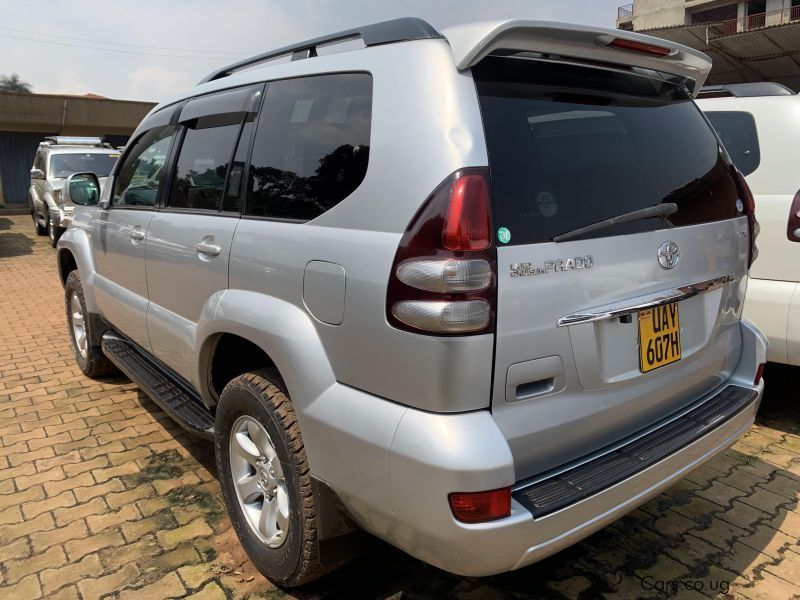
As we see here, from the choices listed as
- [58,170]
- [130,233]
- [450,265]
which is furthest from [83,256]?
[58,170]

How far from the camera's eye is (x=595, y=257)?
1.92m

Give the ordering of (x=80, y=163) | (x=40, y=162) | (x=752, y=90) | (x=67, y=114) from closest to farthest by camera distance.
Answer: (x=752, y=90) → (x=80, y=163) → (x=40, y=162) → (x=67, y=114)

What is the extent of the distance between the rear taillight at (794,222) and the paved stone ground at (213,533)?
3.96 feet

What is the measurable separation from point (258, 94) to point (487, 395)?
165 cm

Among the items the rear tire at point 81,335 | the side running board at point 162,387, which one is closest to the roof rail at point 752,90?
the side running board at point 162,387

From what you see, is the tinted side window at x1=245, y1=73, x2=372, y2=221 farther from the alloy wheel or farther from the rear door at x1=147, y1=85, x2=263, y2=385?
the alloy wheel

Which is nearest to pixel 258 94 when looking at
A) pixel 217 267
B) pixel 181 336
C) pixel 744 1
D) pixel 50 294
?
pixel 217 267

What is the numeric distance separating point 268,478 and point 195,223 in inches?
46.4

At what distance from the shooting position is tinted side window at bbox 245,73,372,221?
2.05 m

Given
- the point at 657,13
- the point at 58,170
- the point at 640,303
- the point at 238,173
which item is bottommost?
the point at 640,303

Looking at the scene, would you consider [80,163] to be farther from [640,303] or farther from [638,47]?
[640,303]

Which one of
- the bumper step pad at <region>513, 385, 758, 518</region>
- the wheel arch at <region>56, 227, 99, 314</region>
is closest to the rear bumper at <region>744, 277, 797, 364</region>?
the bumper step pad at <region>513, 385, 758, 518</region>

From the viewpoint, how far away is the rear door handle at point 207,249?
2576mm

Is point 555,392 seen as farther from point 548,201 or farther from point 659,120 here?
point 659,120
